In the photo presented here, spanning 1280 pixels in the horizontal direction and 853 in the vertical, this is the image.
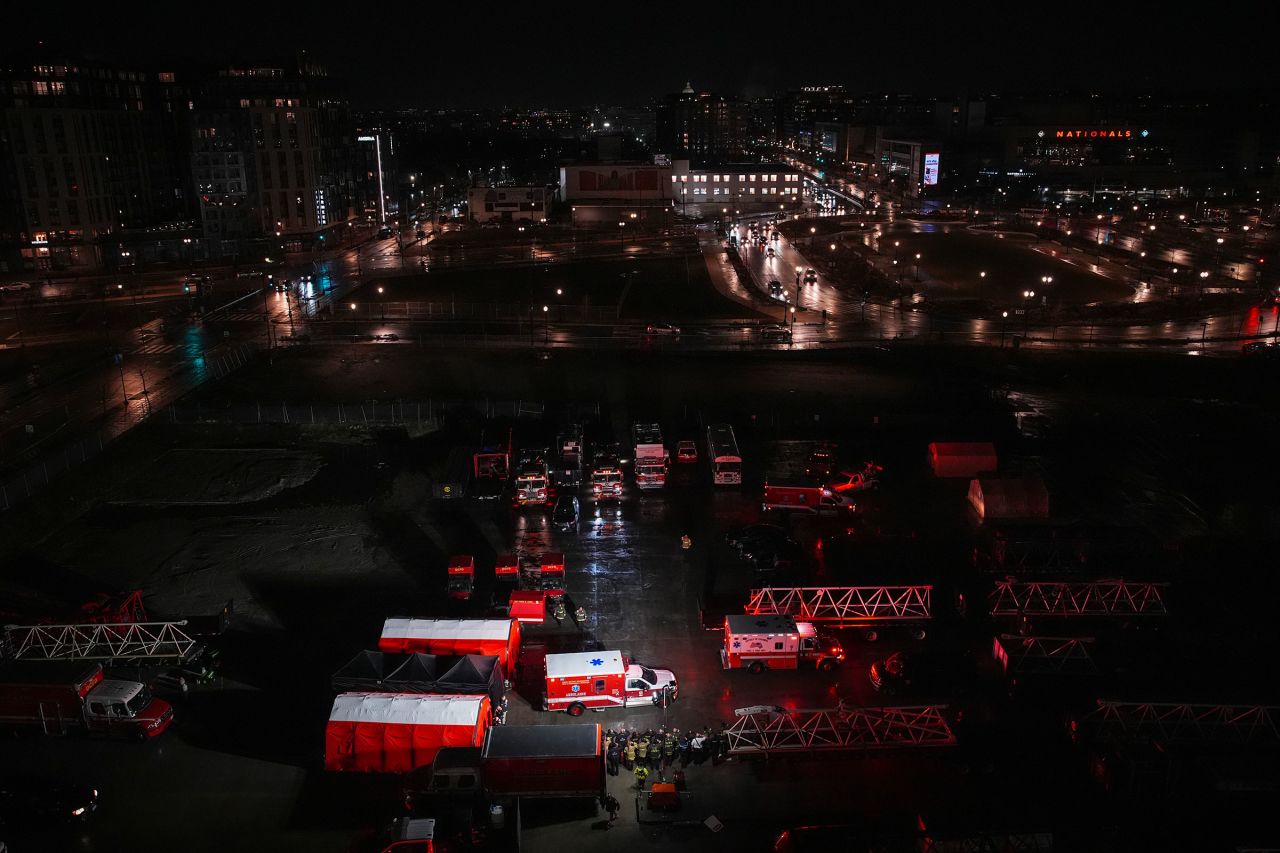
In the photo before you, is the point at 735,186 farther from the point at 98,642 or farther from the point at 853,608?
the point at 98,642

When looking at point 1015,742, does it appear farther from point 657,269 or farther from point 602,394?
point 657,269

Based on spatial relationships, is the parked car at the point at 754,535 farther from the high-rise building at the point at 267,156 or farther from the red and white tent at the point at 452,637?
the high-rise building at the point at 267,156

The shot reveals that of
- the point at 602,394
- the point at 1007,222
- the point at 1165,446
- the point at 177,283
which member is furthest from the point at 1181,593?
the point at 1007,222

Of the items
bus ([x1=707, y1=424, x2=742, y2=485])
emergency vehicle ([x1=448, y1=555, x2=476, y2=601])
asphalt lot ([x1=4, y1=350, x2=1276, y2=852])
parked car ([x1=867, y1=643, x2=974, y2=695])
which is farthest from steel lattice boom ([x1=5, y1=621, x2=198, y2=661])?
bus ([x1=707, y1=424, x2=742, y2=485])

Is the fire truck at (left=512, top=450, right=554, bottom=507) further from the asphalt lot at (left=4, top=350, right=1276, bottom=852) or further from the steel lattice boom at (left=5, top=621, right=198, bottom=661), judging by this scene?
the steel lattice boom at (left=5, top=621, right=198, bottom=661)

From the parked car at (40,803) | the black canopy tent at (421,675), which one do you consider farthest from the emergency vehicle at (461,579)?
the parked car at (40,803)

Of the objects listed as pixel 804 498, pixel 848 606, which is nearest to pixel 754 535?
pixel 804 498

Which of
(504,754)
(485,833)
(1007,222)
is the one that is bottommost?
(485,833)
